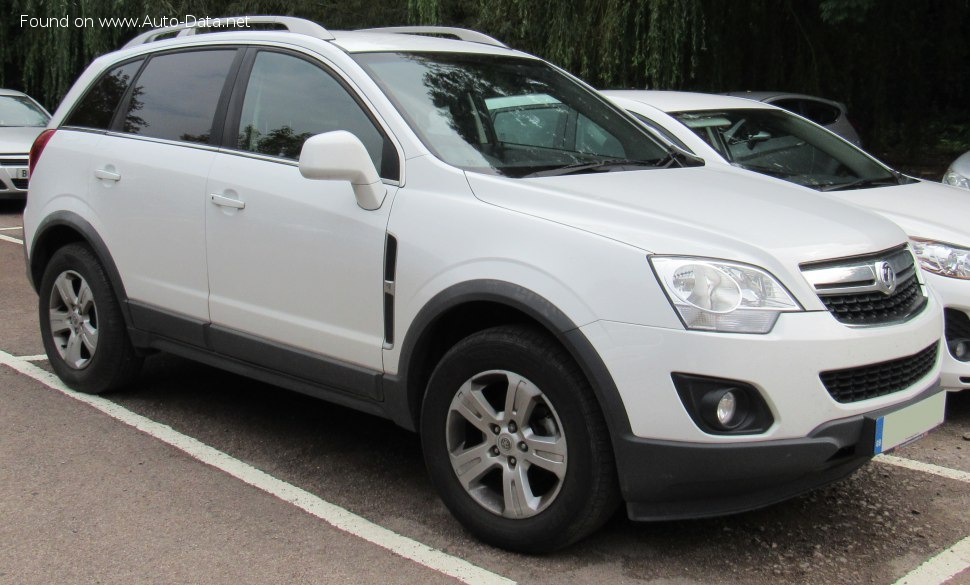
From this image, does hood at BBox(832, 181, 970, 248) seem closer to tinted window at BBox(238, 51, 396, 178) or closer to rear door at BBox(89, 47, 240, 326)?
tinted window at BBox(238, 51, 396, 178)

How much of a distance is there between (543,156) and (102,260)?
7.71ft

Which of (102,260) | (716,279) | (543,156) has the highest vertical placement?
(543,156)

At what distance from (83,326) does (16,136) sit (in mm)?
9705

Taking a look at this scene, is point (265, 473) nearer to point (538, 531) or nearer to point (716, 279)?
point (538, 531)

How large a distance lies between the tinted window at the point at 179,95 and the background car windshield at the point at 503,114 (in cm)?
90

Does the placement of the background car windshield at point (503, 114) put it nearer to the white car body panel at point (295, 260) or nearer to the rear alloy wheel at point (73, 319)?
the white car body panel at point (295, 260)

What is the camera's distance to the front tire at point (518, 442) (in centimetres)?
345

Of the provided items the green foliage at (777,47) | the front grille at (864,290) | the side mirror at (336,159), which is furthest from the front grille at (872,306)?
the green foliage at (777,47)

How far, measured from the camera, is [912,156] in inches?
556

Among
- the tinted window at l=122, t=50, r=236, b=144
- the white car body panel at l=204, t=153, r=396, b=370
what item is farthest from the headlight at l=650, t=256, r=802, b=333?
the tinted window at l=122, t=50, r=236, b=144

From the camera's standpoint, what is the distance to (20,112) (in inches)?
595

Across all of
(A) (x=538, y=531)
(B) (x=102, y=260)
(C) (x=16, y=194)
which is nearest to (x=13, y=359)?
(B) (x=102, y=260)

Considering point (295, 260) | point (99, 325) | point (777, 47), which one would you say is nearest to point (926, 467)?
point (295, 260)

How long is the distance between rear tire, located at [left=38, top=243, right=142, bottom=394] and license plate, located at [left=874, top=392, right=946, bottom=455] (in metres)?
3.59
